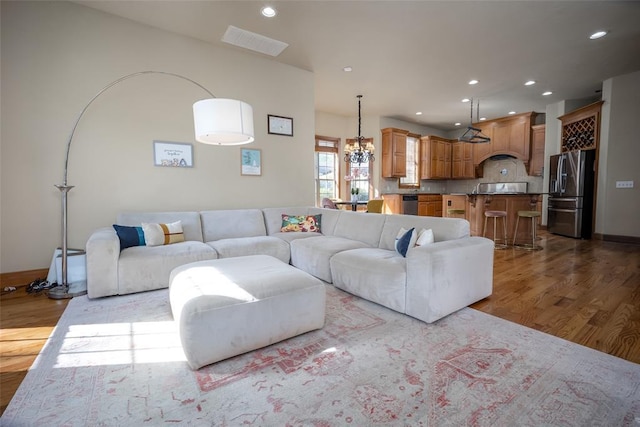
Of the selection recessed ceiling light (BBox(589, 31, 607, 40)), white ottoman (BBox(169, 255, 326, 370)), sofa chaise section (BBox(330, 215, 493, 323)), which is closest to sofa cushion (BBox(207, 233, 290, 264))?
sofa chaise section (BBox(330, 215, 493, 323))

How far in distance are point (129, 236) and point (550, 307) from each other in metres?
4.02

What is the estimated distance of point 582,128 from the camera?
5844 millimetres

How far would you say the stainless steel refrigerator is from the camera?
5566mm

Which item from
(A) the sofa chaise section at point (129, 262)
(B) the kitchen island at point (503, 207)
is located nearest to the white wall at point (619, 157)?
(B) the kitchen island at point (503, 207)

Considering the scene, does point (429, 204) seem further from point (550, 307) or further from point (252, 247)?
point (252, 247)

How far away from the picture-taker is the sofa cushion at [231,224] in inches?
145

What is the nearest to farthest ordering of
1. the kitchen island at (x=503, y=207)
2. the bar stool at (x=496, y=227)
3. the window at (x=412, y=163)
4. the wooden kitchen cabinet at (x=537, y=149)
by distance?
the bar stool at (x=496, y=227) < the kitchen island at (x=503, y=207) < the wooden kitchen cabinet at (x=537, y=149) < the window at (x=412, y=163)

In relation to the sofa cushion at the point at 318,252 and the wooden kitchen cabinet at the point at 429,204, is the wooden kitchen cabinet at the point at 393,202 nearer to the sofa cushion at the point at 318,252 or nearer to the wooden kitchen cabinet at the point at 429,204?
the wooden kitchen cabinet at the point at 429,204

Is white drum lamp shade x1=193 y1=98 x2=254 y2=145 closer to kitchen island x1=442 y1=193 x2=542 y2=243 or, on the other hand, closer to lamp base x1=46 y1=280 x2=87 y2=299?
lamp base x1=46 y1=280 x2=87 y2=299

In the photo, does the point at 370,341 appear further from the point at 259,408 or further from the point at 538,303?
the point at 538,303

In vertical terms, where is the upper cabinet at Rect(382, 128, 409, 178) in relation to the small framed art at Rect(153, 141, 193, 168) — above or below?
above

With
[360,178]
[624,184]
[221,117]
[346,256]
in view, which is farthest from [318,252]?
[624,184]

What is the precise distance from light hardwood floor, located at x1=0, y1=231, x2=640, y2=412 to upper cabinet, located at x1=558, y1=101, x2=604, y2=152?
2802mm

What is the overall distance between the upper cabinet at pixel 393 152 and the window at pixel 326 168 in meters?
1.24
